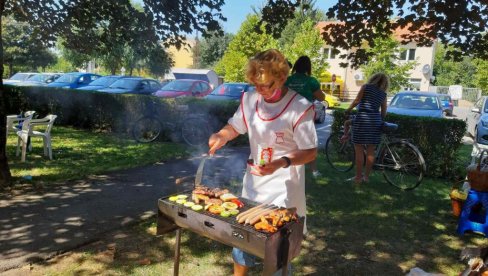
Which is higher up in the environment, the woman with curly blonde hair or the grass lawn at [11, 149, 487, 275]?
the woman with curly blonde hair

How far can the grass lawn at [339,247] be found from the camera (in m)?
3.64

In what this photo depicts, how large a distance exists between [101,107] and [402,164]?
Answer: 29.3 feet

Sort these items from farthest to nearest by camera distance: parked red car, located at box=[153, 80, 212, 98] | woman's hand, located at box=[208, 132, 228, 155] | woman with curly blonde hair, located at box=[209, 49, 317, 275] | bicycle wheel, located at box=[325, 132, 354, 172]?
parked red car, located at box=[153, 80, 212, 98] → bicycle wheel, located at box=[325, 132, 354, 172] → woman's hand, located at box=[208, 132, 228, 155] → woman with curly blonde hair, located at box=[209, 49, 317, 275]

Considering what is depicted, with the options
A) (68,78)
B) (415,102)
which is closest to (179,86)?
(68,78)

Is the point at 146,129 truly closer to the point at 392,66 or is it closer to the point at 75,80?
the point at 75,80

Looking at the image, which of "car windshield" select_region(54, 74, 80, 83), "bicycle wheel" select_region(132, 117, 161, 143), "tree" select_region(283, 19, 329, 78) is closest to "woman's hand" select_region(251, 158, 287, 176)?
"bicycle wheel" select_region(132, 117, 161, 143)

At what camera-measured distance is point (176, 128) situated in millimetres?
10234

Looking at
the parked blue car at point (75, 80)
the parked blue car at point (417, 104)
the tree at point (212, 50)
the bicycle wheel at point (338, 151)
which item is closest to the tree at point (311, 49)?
the parked blue car at point (75, 80)

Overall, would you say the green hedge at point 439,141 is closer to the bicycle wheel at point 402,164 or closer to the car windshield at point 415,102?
the bicycle wheel at point 402,164

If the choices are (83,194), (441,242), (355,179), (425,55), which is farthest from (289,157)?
(425,55)

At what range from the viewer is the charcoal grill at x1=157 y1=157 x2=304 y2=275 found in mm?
2062

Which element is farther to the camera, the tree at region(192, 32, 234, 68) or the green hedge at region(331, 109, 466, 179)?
the tree at region(192, 32, 234, 68)

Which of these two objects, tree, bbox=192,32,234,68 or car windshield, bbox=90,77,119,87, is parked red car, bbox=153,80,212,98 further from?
tree, bbox=192,32,234,68

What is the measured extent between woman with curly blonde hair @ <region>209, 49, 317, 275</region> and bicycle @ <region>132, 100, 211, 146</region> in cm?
717
